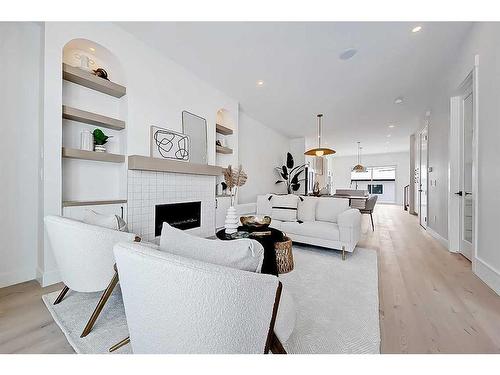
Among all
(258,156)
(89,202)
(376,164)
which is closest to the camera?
(89,202)

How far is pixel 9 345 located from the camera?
1343mm

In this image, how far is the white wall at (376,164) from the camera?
1090 cm

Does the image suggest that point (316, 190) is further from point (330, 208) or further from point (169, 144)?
point (169, 144)

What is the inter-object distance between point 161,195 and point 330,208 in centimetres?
261

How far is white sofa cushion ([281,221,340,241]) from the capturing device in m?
3.00

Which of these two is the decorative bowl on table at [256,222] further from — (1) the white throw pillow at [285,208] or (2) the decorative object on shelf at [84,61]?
(2) the decorative object on shelf at [84,61]

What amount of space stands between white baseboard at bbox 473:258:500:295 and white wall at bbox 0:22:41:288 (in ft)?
14.5

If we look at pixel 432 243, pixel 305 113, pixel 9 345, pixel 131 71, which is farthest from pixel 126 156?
pixel 432 243

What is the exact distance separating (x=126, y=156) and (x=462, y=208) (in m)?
4.59

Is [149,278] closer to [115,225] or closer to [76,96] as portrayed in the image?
[115,225]

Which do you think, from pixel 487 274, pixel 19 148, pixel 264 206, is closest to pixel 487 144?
pixel 487 274

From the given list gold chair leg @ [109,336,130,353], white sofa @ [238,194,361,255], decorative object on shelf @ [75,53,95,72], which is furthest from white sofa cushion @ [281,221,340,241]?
decorative object on shelf @ [75,53,95,72]

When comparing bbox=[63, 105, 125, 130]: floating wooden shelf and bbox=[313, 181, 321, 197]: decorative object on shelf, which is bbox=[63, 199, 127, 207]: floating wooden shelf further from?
bbox=[313, 181, 321, 197]: decorative object on shelf

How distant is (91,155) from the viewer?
2434mm
